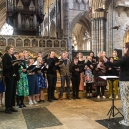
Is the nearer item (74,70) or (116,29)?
(74,70)

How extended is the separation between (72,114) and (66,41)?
33.3ft

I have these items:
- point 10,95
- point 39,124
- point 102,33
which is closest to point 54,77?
point 10,95

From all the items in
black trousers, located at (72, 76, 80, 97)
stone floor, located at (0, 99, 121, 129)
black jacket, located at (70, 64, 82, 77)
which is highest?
black jacket, located at (70, 64, 82, 77)

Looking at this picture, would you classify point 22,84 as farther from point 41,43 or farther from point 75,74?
point 41,43

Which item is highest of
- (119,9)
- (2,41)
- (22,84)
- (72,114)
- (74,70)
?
(119,9)

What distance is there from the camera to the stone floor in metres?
3.61

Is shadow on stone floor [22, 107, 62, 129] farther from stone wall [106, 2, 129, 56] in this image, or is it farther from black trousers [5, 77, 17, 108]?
stone wall [106, 2, 129, 56]

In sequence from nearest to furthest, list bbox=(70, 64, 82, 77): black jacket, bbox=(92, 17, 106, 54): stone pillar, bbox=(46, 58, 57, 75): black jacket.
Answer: bbox=(46, 58, 57, 75): black jacket
bbox=(70, 64, 82, 77): black jacket
bbox=(92, 17, 106, 54): stone pillar

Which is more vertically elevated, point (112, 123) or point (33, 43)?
point (33, 43)

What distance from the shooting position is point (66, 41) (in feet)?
46.2

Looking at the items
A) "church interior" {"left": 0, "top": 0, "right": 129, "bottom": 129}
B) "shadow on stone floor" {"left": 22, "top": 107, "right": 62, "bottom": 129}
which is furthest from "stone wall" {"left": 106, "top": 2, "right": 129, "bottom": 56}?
"shadow on stone floor" {"left": 22, "top": 107, "right": 62, "bottom": 129}

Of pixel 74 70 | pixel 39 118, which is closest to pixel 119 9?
pixel 74 70

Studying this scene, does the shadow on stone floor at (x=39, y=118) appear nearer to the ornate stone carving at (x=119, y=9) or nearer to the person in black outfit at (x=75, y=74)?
the person in black outfit at (x=75, y=74)

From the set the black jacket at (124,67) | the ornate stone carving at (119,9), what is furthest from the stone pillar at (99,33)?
the black jacket at (124,67)
